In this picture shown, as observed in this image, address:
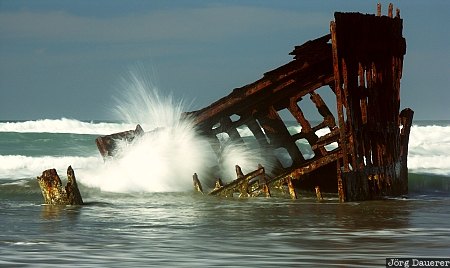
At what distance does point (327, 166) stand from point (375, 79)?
1.60 meters

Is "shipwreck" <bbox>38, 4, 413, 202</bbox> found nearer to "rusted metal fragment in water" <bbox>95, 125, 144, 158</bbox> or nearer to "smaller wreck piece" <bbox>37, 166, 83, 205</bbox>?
"rusted metal fragment in water" <bbox>95, 125, 144, 158</bbox>

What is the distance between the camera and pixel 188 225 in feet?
40.0

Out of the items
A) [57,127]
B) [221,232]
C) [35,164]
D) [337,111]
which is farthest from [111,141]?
[57,127]

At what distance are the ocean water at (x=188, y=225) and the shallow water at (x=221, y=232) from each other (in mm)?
11

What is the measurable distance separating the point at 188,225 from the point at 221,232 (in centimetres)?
89

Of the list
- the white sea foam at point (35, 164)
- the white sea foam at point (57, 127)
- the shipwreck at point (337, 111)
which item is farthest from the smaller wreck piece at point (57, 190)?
the white sea foam at point (57, 127)

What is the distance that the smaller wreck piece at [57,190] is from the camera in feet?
48.6

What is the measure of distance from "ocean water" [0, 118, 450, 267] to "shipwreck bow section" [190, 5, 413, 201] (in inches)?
18.9

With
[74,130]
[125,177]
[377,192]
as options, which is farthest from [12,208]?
[74,130]

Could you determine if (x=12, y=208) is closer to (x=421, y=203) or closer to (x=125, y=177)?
(x=125, y=177)

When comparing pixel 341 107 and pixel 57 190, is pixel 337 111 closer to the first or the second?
pixel 341 107

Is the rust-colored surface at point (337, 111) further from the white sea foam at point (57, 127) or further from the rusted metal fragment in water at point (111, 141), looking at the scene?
the white sea foam at point (57, 127)

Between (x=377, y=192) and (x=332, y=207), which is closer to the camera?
(x=332, y=207)

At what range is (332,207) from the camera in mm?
14453
